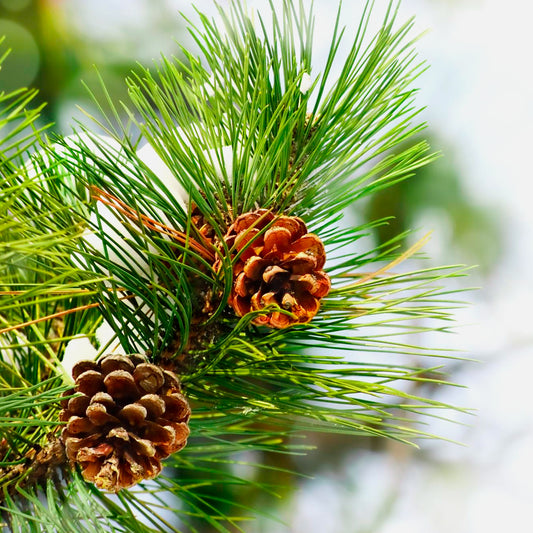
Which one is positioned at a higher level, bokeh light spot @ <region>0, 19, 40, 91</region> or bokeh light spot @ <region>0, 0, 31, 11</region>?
bokeh light spot @ <region>0, 0, 31, 11</region>

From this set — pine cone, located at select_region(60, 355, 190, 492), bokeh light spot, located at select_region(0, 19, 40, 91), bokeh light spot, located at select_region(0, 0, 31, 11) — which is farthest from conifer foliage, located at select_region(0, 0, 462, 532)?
bokeh light spot, located at select_region(0, 0, 31, 11)

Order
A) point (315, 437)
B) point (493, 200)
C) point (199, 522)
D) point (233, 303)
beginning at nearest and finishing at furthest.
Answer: point (233, 303) → point (199, 522) → point (315, 437) → point (493, 200)

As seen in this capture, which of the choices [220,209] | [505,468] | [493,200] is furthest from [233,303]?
[505,468]

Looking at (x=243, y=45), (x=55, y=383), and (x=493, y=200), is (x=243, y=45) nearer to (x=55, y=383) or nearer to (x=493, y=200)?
(x=55, y=383)

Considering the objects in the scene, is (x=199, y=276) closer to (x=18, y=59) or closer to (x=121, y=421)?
(x=121, y=421)

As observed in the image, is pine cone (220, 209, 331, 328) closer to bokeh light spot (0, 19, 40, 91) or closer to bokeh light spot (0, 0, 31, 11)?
bokeh light spot (0, 19, 40, 91)

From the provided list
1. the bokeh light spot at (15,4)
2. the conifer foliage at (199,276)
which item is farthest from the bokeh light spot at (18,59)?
the conifer foliage at (199,276)
